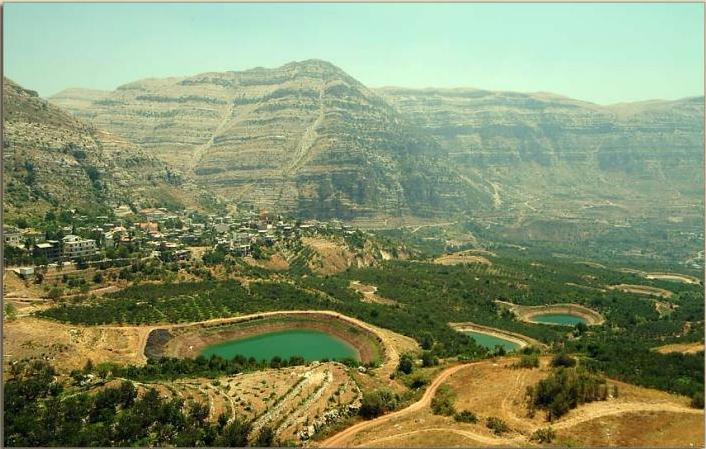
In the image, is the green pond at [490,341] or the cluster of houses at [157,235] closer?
Result: the green pond at [490,341]

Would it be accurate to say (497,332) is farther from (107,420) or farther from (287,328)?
(107,420)

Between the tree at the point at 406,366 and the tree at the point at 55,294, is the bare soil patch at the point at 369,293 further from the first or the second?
the tree at the point at 55,294

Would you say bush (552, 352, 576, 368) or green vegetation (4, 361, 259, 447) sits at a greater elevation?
bush (552, 352, 576, 368)

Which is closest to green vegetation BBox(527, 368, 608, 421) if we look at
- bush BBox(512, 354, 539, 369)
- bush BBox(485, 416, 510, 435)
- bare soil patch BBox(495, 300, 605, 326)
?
bush BBox(485, 416, 510, 435)

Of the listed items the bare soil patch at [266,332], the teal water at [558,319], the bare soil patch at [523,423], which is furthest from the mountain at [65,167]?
the teal water at [558,319]

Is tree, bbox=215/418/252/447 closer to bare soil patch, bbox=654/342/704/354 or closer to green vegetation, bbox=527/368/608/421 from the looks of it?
green vegetation, bbox=527/368/608/421

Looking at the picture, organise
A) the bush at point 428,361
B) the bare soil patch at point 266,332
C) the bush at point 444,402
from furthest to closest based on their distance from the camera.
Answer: the bare soil patch at point 266,332 → the bush at point 428,361 → the bush at point 444,402
